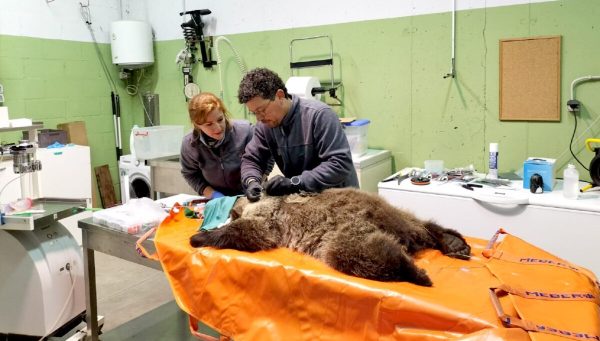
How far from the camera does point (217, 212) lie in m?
2.10

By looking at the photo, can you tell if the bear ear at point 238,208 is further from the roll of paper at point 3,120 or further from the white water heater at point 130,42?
the white water heater at point 130,42

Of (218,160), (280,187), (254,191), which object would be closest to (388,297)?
(280,187)

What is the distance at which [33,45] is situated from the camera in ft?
15.3

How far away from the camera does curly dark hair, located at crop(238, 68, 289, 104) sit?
210 cm

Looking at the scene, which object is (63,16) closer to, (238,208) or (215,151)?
(215,151)

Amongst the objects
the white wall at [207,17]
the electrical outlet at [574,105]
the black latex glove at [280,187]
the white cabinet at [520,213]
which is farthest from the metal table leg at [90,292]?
the electrical outlet at [574,105]

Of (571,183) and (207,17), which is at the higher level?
(207,17)

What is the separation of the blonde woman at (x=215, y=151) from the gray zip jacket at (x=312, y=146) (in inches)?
9.9

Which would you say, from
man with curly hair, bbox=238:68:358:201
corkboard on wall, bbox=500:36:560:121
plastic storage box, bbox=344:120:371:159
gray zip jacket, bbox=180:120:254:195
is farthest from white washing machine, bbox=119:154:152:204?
corkboard on wall, bbox=500:36:560:121

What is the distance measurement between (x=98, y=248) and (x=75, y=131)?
10.3 ft

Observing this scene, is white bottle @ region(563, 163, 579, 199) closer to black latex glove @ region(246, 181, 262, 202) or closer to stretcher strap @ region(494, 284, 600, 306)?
stretcher strap @ region(494, 284, 600, 306)

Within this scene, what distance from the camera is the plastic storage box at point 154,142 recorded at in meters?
4.64

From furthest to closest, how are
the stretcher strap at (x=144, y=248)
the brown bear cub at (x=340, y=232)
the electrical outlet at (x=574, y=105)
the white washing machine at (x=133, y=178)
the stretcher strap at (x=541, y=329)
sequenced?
the white washing machine at (x=133, y=178)
the electrical outlet at (x=574, y=105)
the stretcher strap at (x=144, y=248)
the brown bear cub at (x=340, y=232)
the stretcher strap at (x=541, y=329)

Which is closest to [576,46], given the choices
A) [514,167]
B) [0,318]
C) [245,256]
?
[514,167]
